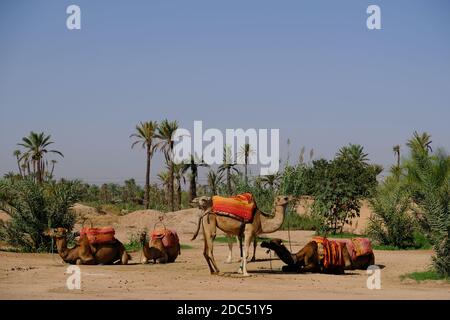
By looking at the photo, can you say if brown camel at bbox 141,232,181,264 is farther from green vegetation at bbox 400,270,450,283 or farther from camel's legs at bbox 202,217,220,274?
green vegetation at bbox 400,270,450,283

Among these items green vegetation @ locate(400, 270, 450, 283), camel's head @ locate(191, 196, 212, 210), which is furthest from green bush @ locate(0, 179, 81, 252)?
green vegetation @ locate(400, 270, 450, 283)

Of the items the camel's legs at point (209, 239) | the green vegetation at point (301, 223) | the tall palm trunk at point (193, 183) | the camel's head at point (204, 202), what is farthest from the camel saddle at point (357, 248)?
the tall palm trunk at point (193, 183)

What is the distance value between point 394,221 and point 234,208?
10.7 metres

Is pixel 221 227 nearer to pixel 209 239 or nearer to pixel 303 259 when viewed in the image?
pixel 209 239

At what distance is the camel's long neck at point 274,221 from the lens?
1712 centimetres

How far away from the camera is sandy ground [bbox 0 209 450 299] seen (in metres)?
13.0

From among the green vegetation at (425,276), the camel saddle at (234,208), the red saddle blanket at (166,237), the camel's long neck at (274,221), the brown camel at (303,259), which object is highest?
the camel saddle at (234,208)

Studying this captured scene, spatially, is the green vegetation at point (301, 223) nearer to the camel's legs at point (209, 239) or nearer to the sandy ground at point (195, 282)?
the sandy ground at point (195, 282)

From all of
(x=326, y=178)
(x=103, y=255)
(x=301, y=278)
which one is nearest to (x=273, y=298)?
(x=301, y=278)

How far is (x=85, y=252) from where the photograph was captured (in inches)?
717

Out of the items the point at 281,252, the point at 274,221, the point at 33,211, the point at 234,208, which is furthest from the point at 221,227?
the point at 33,211

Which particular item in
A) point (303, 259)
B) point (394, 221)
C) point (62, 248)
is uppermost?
point (394, 221)

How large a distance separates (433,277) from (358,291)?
10.3ft

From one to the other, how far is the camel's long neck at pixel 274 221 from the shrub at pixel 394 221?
9425 millimetres
